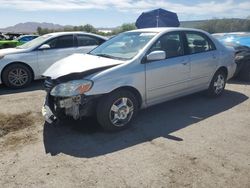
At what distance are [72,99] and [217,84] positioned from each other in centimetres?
365

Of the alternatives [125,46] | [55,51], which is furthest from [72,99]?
[55,51]

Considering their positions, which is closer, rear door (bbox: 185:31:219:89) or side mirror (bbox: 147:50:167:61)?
side mirror (bbox: 147:50:167:61)

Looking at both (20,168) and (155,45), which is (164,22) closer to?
(155,45)

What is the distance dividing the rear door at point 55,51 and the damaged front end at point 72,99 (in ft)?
12.7

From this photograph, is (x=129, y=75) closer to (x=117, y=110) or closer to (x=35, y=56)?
(x=117, y=110)

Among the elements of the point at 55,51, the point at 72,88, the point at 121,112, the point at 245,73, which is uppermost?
the point at 55,51

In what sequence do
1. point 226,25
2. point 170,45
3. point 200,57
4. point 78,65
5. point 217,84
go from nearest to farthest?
point 78,65
point 170,45
point 200,57
point 217,84
point 226,25

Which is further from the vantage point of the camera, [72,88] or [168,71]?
[168,71]

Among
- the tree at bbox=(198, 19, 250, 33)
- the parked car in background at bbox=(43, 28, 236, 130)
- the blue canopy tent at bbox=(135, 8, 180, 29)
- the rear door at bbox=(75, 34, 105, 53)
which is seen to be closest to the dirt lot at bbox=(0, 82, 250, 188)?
the parked car in background at bbox=(43, 28, 236, 130)

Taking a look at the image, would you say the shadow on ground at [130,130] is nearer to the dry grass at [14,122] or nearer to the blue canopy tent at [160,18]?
the dry grass at [14,122]

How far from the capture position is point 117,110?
4805 millimetres

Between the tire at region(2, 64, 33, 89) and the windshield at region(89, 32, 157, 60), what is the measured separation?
10.0 ft

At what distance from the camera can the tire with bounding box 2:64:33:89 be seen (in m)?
7.98

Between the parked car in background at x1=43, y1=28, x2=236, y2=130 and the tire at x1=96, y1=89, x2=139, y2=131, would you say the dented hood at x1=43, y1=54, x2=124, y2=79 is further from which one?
the tire at x1=96, y1=89, x2=139, y2=131
